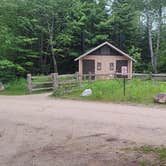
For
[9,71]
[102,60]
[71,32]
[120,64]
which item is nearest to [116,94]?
[9,71]

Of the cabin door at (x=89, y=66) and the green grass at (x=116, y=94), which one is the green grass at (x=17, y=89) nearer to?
the green grass at (x=116, y=94)

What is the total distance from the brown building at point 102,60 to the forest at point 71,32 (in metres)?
2.41

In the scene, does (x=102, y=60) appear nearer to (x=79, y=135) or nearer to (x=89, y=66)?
(x=89, y=66)

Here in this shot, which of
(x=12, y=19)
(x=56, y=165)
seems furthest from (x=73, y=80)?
(x=56, y=165)

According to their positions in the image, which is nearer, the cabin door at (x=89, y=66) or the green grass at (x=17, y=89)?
the green grass at (x=17, y=89)

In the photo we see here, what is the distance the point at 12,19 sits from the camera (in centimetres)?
2653

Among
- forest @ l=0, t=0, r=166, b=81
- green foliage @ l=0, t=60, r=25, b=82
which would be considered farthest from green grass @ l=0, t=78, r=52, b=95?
green foliage @ l=0, t=60, r=25, b=82

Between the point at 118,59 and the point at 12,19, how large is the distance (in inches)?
389

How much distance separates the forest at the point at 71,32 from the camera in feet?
85.2

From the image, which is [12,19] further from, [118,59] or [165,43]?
[165,43]

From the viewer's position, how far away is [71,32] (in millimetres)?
30031

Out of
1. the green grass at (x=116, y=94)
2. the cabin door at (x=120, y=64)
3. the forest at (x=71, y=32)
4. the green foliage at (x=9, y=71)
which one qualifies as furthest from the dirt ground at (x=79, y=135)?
the cabin door at (x=120, y=64)

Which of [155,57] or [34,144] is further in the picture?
[155,57]

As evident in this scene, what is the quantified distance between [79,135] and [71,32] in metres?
23.5
